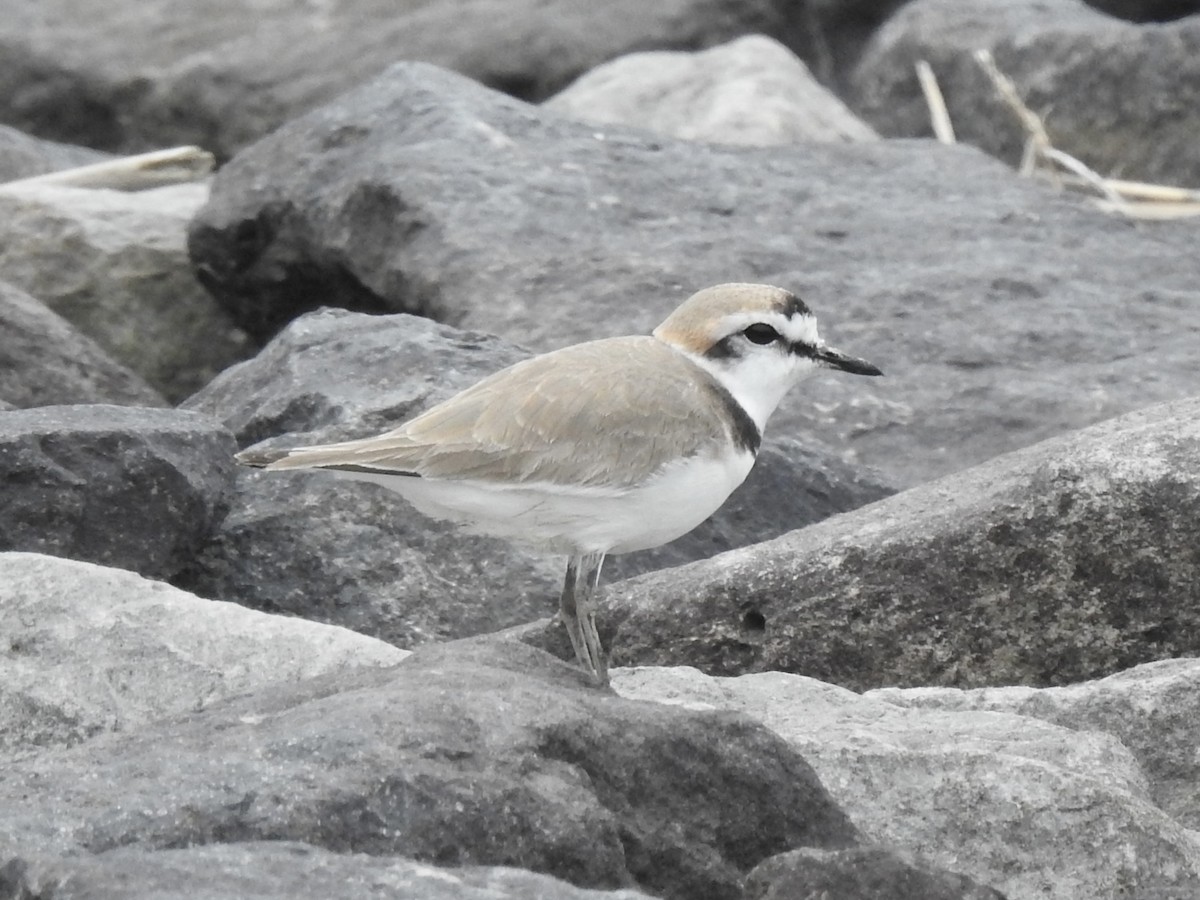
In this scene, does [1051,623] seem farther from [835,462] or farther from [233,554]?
[233,554]

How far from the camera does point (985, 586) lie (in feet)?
18.5

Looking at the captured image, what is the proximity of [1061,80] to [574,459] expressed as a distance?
7.64 metres

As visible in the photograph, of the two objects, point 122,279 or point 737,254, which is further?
point 122,279

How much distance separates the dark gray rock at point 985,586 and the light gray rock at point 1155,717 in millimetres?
452

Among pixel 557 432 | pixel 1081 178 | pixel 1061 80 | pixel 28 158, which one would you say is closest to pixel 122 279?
pixel 28 158

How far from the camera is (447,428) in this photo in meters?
5.61

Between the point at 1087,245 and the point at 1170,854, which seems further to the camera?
the point at 1087,245

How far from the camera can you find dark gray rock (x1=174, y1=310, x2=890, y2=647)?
254 inches

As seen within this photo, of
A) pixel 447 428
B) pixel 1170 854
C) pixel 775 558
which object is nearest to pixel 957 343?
pixel 775 558

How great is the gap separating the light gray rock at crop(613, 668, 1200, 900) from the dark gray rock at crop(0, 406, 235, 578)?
222 centimetres

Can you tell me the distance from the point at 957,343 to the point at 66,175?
504 centimetres

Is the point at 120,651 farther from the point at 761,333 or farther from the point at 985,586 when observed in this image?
the point at 985,586

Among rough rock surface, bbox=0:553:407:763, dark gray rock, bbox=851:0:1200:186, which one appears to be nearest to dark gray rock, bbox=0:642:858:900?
rough rock surface, bbox=0:553:407:763

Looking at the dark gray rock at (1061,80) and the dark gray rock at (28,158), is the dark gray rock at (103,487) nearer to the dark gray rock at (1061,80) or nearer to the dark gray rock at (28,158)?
the dark gray rock at (28,158)
